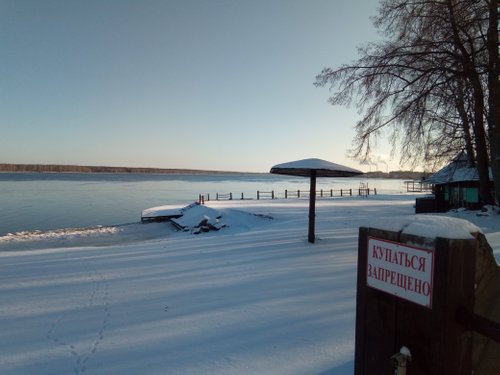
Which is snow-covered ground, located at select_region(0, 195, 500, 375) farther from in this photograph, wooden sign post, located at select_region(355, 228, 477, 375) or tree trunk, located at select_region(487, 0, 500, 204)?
tree trunk, located at select_region(487, 0, 500, 204)

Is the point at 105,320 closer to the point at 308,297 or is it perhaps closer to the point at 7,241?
the point at 308,297

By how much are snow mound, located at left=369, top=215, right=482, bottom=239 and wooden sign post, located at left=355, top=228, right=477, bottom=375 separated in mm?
29

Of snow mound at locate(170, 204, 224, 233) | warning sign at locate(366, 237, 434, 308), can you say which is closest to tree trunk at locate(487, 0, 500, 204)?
warning sign at locate(366, 237, 434, 308)

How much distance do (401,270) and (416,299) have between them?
0.16 m

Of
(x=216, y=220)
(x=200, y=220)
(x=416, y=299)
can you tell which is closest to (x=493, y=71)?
(x=416, y=299)

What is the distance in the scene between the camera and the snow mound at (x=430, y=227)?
165 cm

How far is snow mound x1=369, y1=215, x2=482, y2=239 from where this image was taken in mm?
1646

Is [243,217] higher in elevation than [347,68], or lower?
lower

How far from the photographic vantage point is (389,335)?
6.33 feet

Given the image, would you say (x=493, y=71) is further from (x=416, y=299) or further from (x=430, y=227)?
(x=416, y=299)

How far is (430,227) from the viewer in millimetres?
1706

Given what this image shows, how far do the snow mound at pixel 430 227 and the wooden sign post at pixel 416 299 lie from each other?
0.10ft

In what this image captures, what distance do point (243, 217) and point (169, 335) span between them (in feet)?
57.4

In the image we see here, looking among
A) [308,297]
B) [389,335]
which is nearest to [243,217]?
[308,297]
